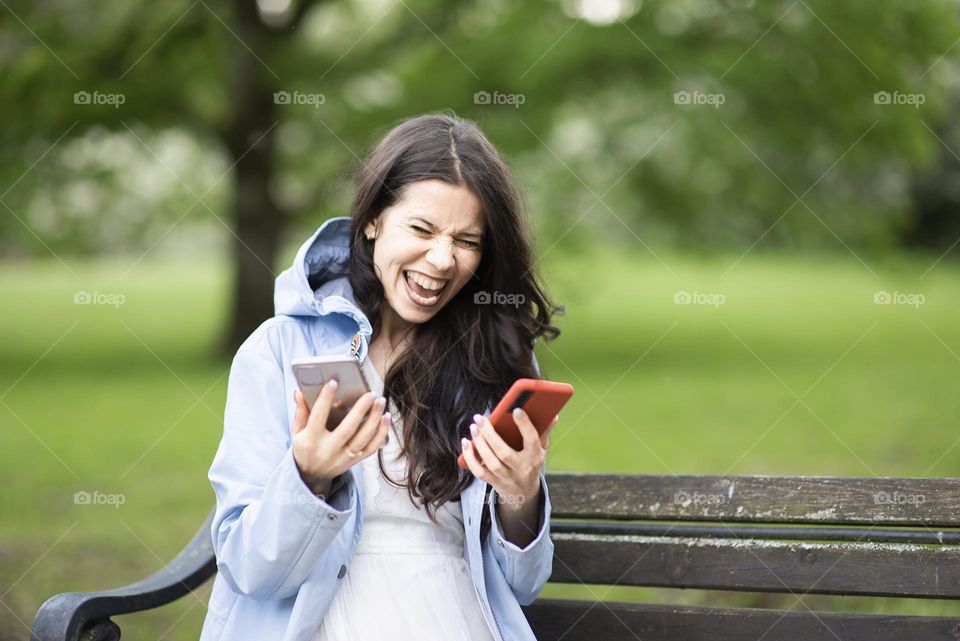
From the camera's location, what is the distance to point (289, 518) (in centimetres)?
198

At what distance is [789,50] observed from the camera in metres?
9.95

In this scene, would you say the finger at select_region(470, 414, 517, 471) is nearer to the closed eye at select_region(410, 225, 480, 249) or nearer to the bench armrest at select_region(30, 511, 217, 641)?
the closed eye at select_region(410, 225, 480, 249)

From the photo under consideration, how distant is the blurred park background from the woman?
11.1ft

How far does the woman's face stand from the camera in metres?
2.37

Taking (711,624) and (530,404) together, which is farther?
(711,624)

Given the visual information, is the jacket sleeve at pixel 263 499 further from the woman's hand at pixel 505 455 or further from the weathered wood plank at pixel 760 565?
the weathered wood plank at pixel 760 565

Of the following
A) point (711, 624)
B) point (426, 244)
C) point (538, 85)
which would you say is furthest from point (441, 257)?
point (538, 85)

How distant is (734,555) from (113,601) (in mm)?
1401

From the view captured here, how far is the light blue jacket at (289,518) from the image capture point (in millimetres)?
2010

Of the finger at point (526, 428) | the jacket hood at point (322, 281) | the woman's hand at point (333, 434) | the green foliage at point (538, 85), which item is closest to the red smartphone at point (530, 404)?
the finger at point (526, 428)

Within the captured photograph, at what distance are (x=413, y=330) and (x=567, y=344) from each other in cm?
1213

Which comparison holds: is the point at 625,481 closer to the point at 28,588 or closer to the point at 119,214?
the point at 28,588

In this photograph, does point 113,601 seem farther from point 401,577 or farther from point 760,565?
point 760,565

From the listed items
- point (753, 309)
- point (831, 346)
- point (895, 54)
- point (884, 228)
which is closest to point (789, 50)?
point (895, 54)
